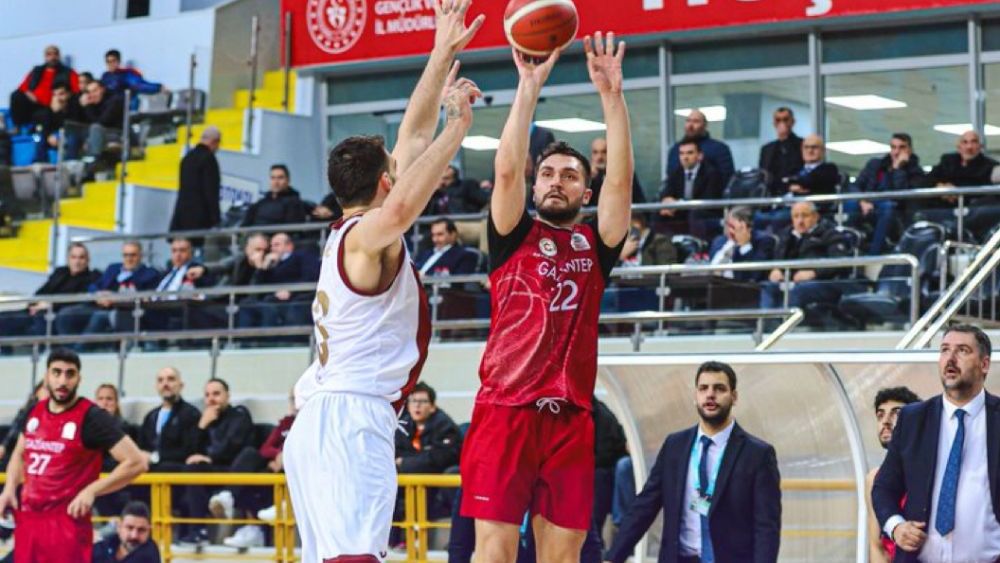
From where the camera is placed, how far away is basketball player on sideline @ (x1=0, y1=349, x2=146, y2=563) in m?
11.4

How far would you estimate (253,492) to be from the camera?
546 inches

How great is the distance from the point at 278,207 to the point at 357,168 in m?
12.3

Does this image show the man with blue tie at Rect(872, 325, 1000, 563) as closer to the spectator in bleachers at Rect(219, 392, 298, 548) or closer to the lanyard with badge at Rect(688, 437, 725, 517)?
the lanyard with badge at Rect(688, 437, 725, 517)

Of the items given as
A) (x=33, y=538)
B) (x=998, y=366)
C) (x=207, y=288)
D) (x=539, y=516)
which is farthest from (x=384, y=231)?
(x=207, y=288)

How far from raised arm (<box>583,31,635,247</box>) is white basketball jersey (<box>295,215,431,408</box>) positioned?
3.83 ft

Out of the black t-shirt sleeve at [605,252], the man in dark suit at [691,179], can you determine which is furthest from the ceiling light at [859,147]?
the black t-shirt sleeve at [605,252]

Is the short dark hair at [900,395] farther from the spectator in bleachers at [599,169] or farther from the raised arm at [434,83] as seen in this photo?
the spectator in bleachers at [599,169]

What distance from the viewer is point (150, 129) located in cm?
2173

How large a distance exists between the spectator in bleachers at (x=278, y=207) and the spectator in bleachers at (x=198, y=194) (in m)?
0.90

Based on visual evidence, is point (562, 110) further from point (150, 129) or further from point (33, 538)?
point (33, 538)

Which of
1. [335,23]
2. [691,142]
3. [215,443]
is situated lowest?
[215,443]

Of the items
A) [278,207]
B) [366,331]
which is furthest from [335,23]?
[366,331]

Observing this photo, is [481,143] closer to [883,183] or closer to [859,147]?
[859,147]

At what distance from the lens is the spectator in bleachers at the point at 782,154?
16.8m
